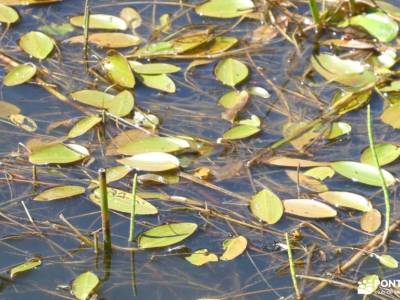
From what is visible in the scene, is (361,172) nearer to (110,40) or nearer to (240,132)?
(240,132)

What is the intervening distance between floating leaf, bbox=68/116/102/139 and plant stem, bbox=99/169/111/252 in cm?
36

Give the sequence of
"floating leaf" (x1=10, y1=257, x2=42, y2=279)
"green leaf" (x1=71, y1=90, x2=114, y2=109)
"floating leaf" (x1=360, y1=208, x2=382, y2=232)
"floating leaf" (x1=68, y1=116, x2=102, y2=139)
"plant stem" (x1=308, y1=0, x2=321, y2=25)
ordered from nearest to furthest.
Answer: "floating leaf" (x1=10, y1=257, x2=42, y2=279), "floating leaf" (x1=360, y1=208, x2=382, y2=232), "floating leaf" (x1=68, y1=116, x2=102, y2=139), "green leaf" (x1=71, y1=90, x2=114, y2=109), "plant stem" (x1=308, y1=0, x2=321, y2=25)

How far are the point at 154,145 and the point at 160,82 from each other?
0.95 feet

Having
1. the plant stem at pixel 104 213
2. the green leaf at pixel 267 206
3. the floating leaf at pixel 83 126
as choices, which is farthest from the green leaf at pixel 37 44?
the green leaf at pixel 267 206

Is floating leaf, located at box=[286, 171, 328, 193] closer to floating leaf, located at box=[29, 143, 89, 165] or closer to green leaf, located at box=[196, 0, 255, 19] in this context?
floating leaf, located at box=[29, 143, 89, 165]

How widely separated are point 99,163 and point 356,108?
780 millimetres

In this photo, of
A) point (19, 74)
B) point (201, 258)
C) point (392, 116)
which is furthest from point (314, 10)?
point (201, 258)

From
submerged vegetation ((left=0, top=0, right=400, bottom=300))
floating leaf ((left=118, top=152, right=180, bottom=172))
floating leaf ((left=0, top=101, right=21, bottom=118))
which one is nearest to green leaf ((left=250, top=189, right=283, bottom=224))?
submerged vegetation ((left=0, top=0, right=400, bottom=300))

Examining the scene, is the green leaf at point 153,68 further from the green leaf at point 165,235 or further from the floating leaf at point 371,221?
Result: the floating leaf at point 371,221

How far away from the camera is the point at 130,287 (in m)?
1.98

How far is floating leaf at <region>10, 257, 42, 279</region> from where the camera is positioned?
1973 millimetres

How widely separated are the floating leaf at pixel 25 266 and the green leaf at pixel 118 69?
719 millimetres

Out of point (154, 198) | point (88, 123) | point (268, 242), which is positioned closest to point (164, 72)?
point (88, 123)

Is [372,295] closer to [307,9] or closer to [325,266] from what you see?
[325,266]
